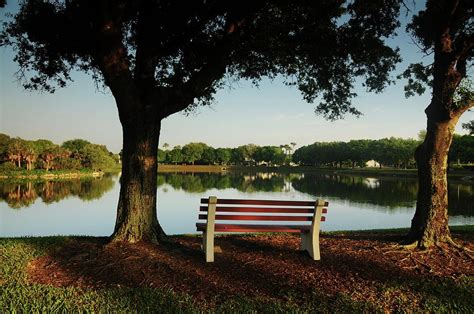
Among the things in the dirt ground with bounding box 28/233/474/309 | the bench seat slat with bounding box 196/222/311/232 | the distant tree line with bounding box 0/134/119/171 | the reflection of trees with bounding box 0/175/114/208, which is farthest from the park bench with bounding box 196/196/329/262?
the distant tree line with bounding box 0/134/119/171

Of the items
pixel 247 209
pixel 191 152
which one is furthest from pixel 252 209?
pixel 191 152

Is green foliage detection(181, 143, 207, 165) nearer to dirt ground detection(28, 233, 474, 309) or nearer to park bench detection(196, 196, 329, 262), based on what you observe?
dirt ground detection(28, 233, 474, 309)

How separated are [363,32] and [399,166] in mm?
106007

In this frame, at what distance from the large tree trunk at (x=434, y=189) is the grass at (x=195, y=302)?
86.3 inches

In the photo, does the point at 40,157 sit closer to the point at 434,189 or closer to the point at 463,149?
the point at 434,189

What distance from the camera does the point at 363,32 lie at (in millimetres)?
9977

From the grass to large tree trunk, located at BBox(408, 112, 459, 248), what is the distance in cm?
219

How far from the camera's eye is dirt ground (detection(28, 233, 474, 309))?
513 cm

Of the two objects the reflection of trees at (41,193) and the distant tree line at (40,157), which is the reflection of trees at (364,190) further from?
the distant tree line at (40,157)

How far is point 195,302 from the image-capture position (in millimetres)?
4582

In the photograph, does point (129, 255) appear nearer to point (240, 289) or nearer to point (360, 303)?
point (240, 289)

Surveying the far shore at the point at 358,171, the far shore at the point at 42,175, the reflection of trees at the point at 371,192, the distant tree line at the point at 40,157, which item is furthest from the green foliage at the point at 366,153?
the far shore at the point at 42,175

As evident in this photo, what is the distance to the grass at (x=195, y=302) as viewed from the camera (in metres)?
4.37

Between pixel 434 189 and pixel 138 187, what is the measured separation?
19.8 feet
